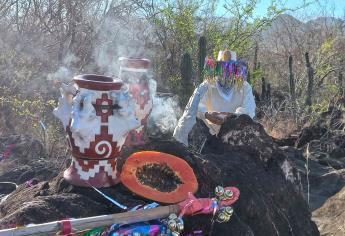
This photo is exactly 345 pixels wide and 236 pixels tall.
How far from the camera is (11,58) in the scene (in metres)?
7.74

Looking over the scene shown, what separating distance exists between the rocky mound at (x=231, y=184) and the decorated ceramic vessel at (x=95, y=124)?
75 millimetres

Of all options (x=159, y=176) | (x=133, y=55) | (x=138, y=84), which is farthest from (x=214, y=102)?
(x=133, y=55)

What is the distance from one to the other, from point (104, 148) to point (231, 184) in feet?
2.45

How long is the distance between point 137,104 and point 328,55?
12.1m

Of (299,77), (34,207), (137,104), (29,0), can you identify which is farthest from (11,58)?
(299,77)

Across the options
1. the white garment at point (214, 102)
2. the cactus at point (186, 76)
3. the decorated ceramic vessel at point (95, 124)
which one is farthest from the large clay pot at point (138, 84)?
the cactus at point (186, 76)

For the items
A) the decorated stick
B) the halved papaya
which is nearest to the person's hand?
the halved papaya

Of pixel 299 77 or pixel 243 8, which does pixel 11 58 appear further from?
pixel 299 77

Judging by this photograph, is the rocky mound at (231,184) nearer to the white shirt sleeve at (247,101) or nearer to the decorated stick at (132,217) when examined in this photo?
the decorated stick at (132,217)

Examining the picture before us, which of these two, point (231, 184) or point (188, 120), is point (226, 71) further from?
point (231, 184)

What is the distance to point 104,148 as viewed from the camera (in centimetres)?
220

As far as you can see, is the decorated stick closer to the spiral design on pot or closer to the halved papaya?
the halved papaya

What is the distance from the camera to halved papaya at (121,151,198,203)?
2232 millimetres

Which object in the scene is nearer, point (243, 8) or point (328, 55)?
point (243, 8)
